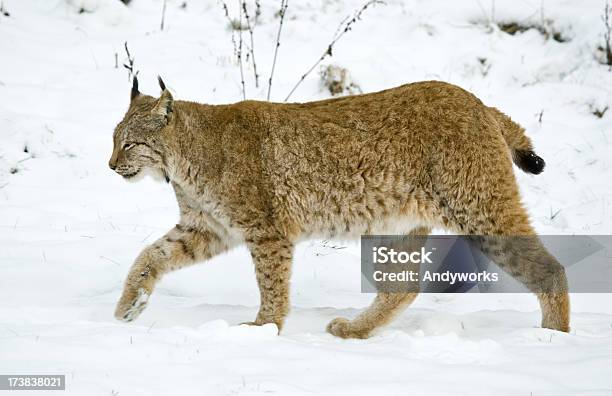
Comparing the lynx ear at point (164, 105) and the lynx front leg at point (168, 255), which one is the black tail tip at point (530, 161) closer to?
the lynx front leg at point (168, 255)

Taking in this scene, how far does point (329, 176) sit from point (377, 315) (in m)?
1.01

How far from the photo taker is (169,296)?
5785 millimetres

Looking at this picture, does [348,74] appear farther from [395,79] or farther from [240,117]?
[240,117]

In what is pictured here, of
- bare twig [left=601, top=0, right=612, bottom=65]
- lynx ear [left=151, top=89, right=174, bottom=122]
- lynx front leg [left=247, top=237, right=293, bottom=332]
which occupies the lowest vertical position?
lynx front leg [left=247, top=237, right=293, bottom=332]

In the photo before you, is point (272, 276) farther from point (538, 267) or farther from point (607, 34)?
point (607, 34)

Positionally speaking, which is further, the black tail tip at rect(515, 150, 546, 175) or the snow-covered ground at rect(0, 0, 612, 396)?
the black tail tip at rect(515, 150, 546, 175)

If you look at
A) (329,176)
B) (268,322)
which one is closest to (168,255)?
(268,322)

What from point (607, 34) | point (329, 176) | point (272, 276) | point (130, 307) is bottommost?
point (130, 307)

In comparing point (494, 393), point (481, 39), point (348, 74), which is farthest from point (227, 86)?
point (494, 393)

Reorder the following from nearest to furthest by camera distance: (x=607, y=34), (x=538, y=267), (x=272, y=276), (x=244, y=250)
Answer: (x=538, y=267)
(x=272, y=276)
(x=244, y=250)
(x=607, y=34)

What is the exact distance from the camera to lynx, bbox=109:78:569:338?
4.86 meters

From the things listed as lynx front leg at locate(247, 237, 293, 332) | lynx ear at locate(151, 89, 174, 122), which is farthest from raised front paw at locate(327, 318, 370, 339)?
lynx ear at locate(151, 89, 174, 122)

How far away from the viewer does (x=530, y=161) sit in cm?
520

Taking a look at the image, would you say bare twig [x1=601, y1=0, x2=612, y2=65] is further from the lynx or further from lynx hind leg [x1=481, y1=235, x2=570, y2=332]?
lynx hind leg [x1=481, y1=235, x2=570, y2=332]
